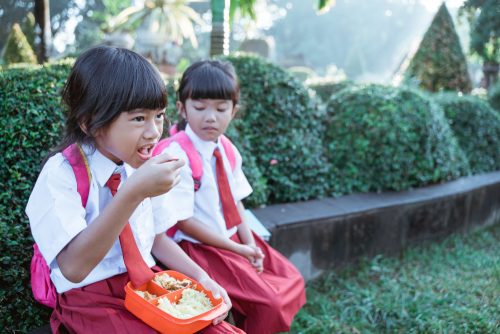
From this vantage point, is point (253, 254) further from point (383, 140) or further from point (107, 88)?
point (383, 140)

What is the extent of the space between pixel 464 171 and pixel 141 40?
722 inches

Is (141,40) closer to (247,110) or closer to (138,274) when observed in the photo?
(247,110)

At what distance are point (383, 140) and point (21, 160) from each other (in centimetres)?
294

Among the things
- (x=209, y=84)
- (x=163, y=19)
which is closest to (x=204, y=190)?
(x=209, y=84)

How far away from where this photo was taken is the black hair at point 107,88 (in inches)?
57.7

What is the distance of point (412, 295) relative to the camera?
3.11 m

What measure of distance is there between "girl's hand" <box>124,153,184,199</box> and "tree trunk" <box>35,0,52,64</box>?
7141 millimetres

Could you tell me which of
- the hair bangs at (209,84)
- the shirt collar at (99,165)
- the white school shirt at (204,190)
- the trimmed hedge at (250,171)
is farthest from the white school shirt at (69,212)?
the trimmed hedge at (250,171)

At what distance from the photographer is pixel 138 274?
1.57 meters

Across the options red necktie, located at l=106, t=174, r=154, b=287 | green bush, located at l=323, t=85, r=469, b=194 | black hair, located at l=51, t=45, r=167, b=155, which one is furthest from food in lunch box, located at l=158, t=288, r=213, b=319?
green bush, located at l=323, t=85, r=469, b=194

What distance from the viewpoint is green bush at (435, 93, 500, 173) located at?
208 inches

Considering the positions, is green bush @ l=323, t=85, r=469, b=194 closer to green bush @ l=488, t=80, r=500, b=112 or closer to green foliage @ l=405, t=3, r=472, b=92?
green foliage @ l=405, t=3, r=472, b=92

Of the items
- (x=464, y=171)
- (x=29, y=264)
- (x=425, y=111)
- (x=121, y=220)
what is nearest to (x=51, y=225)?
(x=121, y=220)

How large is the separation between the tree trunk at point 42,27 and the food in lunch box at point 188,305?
7.13 meters
